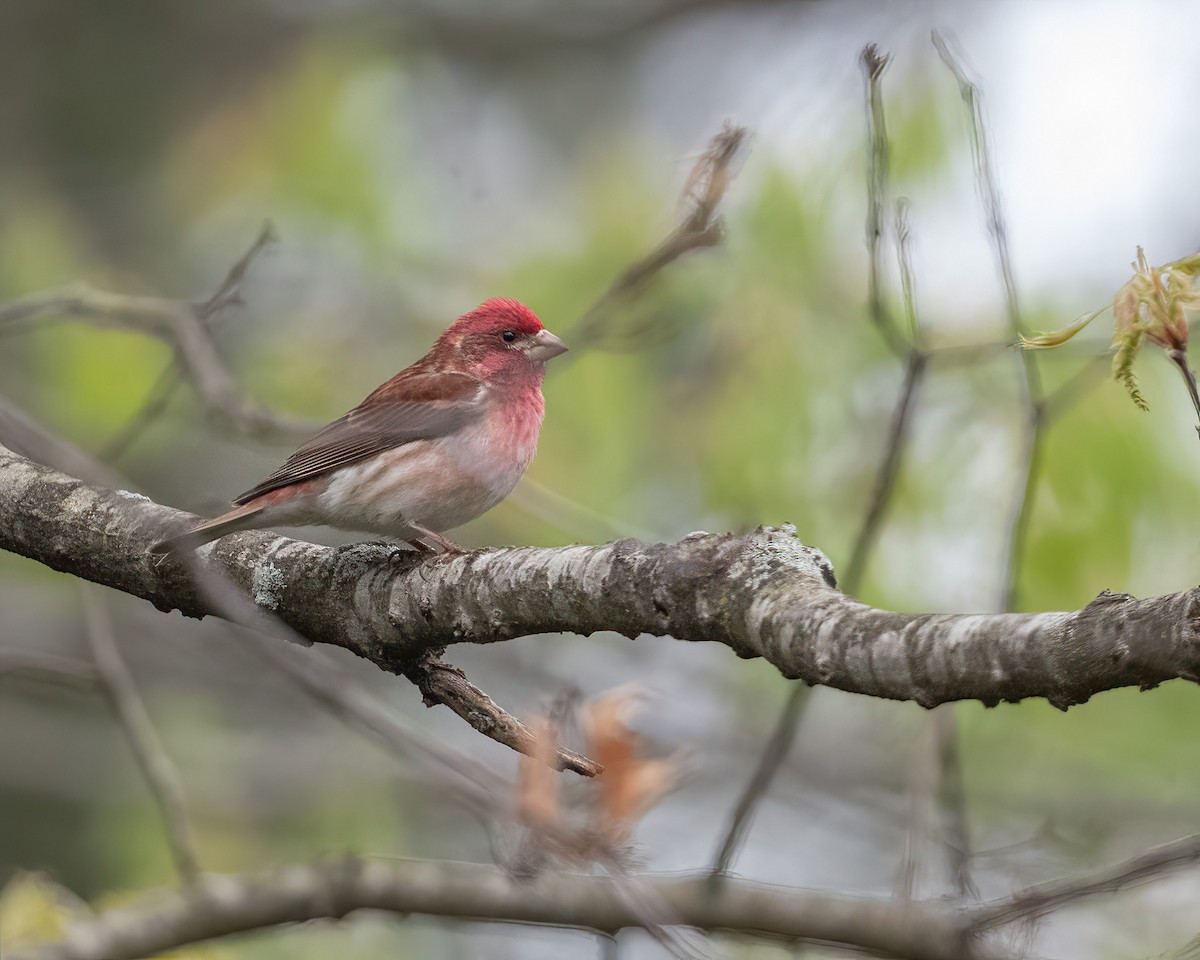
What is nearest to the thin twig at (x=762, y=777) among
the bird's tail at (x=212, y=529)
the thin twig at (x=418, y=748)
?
the thin twig at (x=418, y=748)

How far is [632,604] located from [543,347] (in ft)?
11.2

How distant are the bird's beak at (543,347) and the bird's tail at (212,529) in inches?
71.8

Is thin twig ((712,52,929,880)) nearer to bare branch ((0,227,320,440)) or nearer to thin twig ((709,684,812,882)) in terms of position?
thin twig ((709,684,812,882))

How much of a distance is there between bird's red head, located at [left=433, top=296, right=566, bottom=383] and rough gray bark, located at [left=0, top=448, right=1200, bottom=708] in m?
1.83

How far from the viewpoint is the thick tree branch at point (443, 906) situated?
16.0 feet

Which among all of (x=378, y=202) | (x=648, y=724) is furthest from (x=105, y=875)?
(x=378, y=202)

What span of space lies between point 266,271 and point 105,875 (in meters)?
4.95

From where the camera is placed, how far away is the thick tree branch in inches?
192

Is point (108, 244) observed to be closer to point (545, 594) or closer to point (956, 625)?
point (545, 594)

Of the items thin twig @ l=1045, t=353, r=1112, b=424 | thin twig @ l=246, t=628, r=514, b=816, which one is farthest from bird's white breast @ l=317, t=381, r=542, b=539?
thin twig @ l=1045, t=353, r=1112, b=424

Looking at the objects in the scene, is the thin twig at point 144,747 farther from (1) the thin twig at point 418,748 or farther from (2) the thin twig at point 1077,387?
(2) the thin twig at point 1077,387

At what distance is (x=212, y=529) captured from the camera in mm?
4844

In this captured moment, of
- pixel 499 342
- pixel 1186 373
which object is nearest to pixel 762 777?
pixel 1186 373

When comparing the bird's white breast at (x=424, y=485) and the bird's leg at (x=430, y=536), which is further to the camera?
the bird's white breast at (x=424, y=485)
